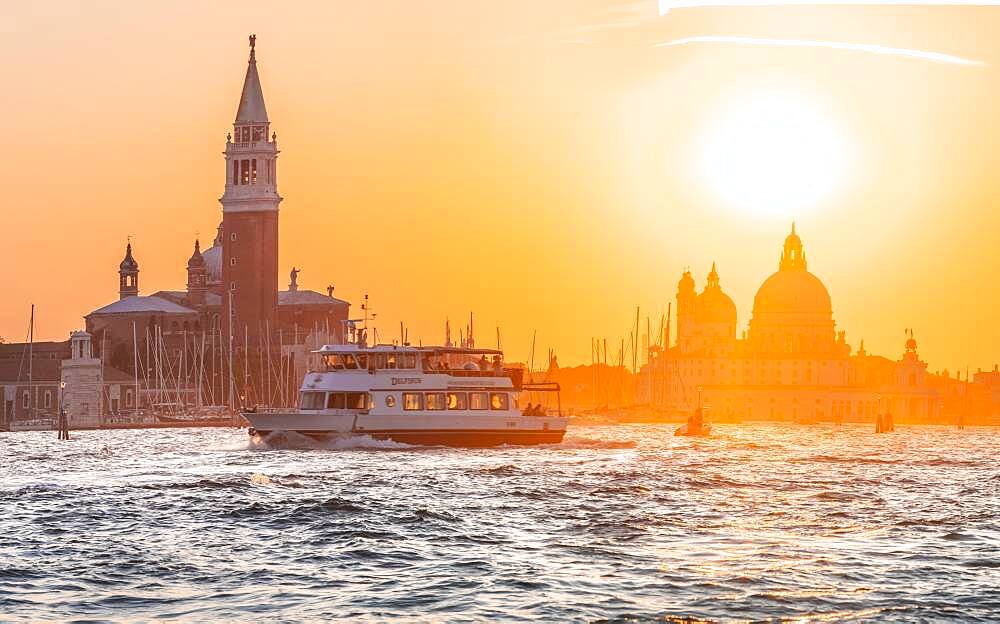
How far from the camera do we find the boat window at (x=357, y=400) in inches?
2660

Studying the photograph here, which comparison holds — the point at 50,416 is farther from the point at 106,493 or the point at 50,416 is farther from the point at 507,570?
the point at 507,570

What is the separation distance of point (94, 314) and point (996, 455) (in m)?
103

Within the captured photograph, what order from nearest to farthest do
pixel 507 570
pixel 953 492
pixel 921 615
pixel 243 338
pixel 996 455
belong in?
pixel 921 615 < pixel 507 570 < pixel 953 492 < pixel 996 455 < pixel 243 338

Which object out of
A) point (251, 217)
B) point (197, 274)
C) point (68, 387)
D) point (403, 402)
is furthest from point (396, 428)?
point (197, 274)

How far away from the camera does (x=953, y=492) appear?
45.4 metres

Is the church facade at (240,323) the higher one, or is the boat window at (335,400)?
the church facade at (240,323)

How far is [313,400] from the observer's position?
6912cm

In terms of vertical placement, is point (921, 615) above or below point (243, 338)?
below

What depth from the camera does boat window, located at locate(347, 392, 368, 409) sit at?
67.6 m

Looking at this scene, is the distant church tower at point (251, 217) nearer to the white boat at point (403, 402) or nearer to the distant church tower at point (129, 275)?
the distant church tower at point (129, 275)

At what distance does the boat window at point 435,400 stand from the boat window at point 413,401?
0.93 feet

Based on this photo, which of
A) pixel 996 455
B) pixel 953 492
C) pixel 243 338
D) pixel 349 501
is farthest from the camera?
pixel 243 338

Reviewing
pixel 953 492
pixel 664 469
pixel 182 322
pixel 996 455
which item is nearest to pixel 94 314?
pixel 182 322

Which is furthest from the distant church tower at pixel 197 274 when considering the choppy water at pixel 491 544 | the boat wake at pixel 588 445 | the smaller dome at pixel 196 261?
the choppy water at pixel 491 544
